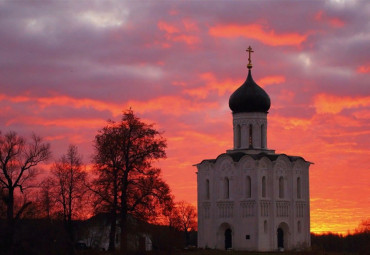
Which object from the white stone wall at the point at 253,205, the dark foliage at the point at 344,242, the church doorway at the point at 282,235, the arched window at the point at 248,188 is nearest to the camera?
the white stone wall at the point at 253,205

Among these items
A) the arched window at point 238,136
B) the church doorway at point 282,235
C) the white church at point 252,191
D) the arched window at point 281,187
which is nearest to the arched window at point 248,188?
the white church at point 252,191

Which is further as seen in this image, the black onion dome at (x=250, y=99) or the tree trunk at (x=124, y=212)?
the black onion dome at (x=250, y=99)

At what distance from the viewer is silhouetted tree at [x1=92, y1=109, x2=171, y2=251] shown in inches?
1948

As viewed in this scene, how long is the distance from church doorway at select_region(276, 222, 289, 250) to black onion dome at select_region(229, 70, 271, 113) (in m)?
7.96

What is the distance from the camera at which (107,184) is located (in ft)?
163

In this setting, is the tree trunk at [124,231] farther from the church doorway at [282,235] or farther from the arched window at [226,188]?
the church doorway at [282,235]

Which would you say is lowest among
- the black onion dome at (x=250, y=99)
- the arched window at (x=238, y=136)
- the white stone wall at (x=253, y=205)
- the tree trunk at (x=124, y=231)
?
the tree trunk at (x=124, y=231)

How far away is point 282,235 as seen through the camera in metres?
64.9

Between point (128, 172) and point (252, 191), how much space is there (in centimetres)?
1519

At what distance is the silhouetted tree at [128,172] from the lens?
49469 millimetres

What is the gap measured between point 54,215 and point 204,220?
13.6 metres

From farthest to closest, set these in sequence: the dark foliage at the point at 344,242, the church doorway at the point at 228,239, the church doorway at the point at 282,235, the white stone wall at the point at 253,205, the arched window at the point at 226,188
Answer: the dark foliage at the point at 344,242
the arched window at the point at 226,188
the church doorway at the point at 228,239
the church doorway at the point at 282,235
the white stone wall at the point at 253,205

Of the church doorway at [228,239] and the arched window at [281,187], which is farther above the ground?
the arched window at [281,187]

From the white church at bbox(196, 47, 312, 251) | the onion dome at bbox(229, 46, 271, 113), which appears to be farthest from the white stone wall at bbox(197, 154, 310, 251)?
the onion dome at bbox(229, 46, 271, 113)
